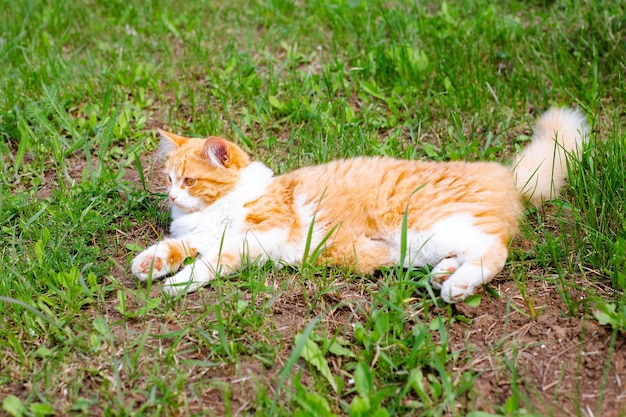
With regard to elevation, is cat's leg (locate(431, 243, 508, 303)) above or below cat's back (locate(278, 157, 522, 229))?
below

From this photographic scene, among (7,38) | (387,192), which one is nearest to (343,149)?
(387,192)

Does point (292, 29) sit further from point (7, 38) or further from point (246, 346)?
point (246, 346)

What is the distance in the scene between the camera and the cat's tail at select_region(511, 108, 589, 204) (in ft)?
10.6

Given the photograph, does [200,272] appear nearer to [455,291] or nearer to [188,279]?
[188,279]

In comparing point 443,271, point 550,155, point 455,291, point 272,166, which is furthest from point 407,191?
point 272,166

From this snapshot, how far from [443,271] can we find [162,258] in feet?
4.19

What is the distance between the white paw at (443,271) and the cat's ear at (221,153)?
114cm

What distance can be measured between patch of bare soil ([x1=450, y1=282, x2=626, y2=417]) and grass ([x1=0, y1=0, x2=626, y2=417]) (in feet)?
0.11

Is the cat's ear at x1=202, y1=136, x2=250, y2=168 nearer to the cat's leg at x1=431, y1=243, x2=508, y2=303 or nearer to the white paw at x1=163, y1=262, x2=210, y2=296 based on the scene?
the white paw at x1=163, y1=262, x2=210, y2=296

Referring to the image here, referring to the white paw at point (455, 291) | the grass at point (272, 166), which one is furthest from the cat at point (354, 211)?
→ the grass at point (272, 166)

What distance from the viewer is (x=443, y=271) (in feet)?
9.18

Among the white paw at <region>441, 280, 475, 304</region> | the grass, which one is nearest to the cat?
the white paw at <region>441, 280, 475, 304</region>

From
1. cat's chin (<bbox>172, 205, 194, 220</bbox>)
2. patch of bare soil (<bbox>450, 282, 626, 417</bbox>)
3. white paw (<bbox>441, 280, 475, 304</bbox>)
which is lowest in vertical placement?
patch of bare soil (<bbox>450, 282, 626, 417</bbox>)

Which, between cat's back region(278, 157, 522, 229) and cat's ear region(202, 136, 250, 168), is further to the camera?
cat's ear region(202, 136, 250, 168)
